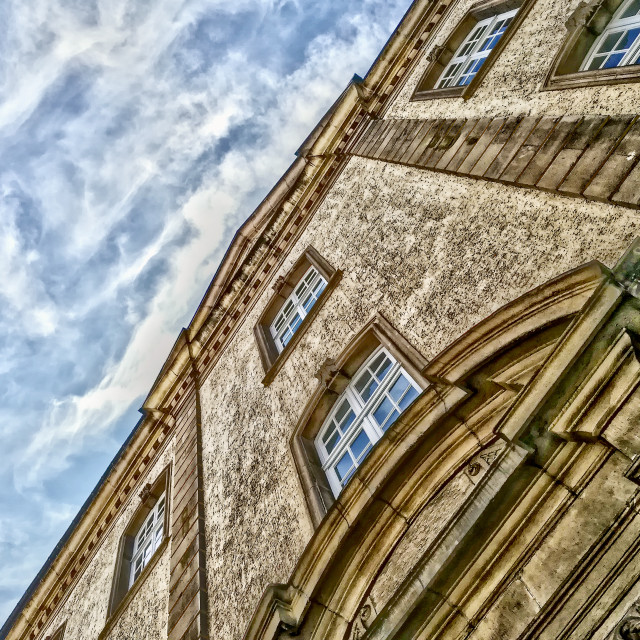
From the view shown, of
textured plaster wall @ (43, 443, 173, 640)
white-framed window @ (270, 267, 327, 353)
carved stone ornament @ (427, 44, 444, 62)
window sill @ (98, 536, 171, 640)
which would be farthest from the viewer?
carved stone ornament @ (427, 44, 444, 62)

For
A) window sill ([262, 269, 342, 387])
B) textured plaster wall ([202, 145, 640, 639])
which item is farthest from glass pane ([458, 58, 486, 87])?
window sill ([262, 269, 342, 387])

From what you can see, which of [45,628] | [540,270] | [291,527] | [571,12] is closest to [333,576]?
[291,527]

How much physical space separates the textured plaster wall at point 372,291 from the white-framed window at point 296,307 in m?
0.46

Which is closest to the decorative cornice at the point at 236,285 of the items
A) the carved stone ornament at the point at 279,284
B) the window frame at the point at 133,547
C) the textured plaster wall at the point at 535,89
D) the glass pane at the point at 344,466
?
the carved stone ornament at the point at 279,284

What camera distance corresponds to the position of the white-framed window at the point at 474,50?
27.9ft

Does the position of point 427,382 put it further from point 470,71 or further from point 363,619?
point 470,71

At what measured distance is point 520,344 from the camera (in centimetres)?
433

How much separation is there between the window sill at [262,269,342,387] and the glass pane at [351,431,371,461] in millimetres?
2114

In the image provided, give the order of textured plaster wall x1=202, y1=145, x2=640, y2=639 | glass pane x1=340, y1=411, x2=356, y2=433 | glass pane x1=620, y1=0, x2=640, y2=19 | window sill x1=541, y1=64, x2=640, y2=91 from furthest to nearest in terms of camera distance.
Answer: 1. glass pane x1=340, y1=411, x2=356, y2=433
2. glass pane x1=620, y1=0, x2=640, y2=19
3. window sill x1=541, y1=64, x2=640, y2=91
4. textured plaster wall x1=202, y1=145, x2=640, y2=639

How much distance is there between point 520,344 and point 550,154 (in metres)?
1.78

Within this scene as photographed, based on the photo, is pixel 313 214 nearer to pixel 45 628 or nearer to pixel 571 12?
pixel 571 12

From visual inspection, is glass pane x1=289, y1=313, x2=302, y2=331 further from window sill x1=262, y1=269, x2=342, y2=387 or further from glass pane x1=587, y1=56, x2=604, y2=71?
glass pane x1=587, y1=56, x2=604, y2=71

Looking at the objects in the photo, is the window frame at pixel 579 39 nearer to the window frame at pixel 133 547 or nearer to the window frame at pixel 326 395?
the window frame at pixel 326 395

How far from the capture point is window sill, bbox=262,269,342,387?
25.3ft
